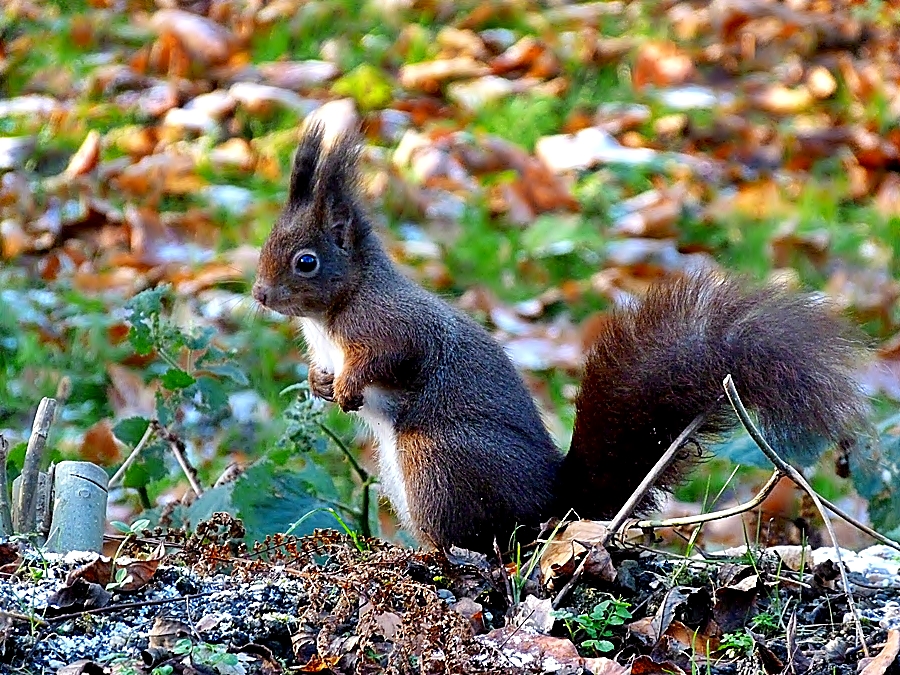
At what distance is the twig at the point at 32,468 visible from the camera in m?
1.90

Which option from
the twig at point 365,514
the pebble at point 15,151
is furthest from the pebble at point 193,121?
the twig at point 365,514

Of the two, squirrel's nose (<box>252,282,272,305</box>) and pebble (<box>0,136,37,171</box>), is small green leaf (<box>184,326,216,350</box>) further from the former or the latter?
pebble (<box>0,136,37,171</box>)

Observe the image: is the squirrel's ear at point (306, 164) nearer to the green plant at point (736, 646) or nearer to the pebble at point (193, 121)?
the green plant at point (736, 646)

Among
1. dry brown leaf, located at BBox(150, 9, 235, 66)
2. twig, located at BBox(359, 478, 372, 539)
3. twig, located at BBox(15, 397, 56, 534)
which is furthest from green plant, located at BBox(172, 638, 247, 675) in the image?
dry brown leaf, located at BBox(150, 9, 235, 66)

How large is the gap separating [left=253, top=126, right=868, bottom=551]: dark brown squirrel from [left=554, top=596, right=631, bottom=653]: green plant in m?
0.34

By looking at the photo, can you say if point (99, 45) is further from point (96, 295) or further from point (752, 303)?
point (752, 303)

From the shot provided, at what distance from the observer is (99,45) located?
552cm

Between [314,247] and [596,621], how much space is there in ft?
2.98

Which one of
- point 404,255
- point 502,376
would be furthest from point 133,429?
point 404,255

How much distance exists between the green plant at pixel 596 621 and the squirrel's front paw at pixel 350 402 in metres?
0.60

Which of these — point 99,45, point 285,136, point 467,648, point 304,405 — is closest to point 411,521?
point 304,405

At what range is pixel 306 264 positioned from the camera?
2.29m

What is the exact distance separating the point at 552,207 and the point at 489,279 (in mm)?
503

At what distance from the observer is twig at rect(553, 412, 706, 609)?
1729 mm
